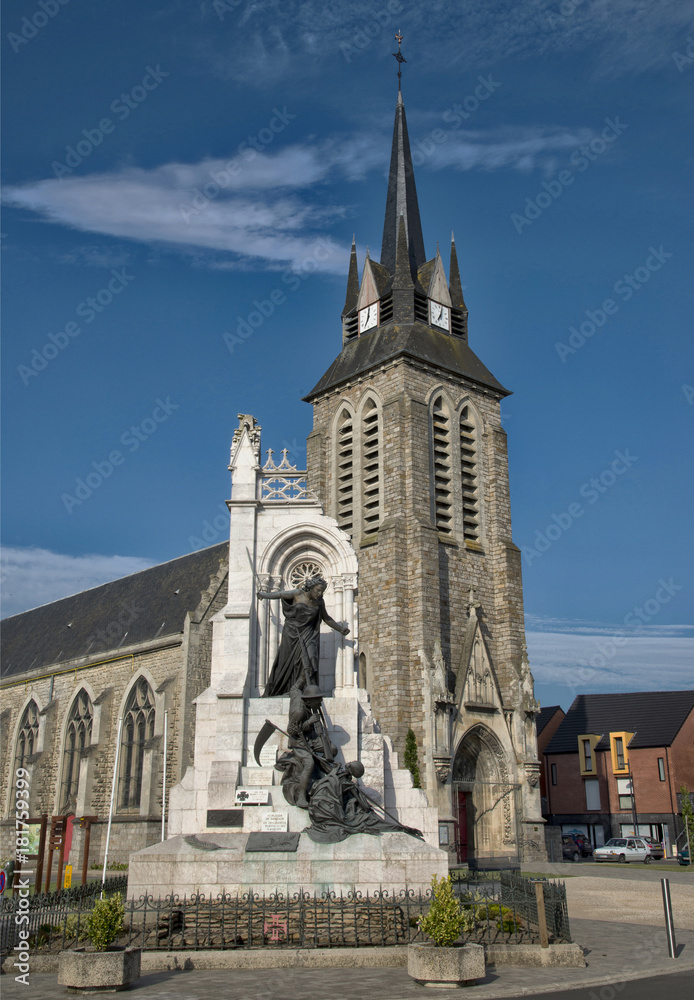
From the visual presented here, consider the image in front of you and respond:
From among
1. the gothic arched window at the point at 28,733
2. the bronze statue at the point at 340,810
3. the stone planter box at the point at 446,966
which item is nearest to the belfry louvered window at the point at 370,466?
the gothic arched window at the point at 28,733

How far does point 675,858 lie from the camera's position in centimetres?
3825

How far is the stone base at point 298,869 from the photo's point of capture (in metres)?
12.4

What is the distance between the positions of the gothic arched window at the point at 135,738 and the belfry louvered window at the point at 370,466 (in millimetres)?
10232

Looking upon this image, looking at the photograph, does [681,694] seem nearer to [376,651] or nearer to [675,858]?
[675,858]

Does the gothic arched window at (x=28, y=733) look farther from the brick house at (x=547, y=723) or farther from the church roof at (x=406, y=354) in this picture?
the brick house at (x=547, y=723)

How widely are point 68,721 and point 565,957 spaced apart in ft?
98.3

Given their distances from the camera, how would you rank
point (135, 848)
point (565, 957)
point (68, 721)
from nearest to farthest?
point (565, 957), point (135, 848), point (68, 721)

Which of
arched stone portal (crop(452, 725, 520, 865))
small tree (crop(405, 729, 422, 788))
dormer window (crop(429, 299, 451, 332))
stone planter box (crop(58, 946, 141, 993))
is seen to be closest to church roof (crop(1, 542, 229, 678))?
small tree (crop(405, 729, 422, 788))

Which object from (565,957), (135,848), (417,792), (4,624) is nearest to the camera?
(565,957)

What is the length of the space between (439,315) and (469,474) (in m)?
7.84

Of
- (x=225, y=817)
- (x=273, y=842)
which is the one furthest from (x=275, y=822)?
(x=225, y=817)

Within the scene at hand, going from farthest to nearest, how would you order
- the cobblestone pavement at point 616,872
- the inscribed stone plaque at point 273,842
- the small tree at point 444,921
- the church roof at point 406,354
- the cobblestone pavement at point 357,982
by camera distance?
the church roof at point 406,354
the cobblestone pavement at point 616,872
the inscribed stone plaque at point 273,842
the small tree at point 444,921
the cobblestone pavement at point 357,982

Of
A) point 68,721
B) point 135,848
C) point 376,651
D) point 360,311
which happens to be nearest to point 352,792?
point 376,651

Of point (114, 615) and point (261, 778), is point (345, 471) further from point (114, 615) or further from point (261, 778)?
point (261, 778)
